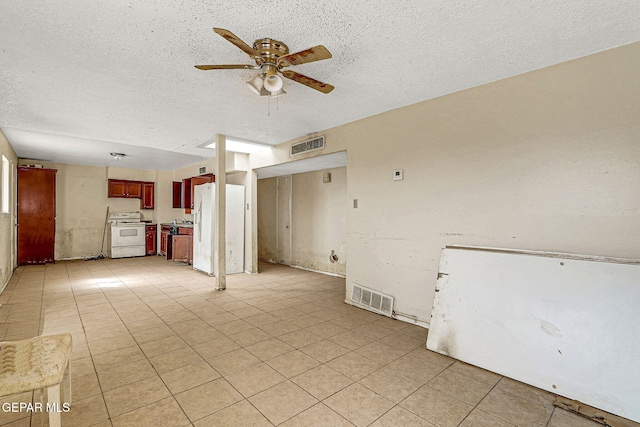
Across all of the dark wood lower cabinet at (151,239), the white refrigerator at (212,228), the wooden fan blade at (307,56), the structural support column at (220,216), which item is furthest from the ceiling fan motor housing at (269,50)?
the dark wood lower cabinet at (151,239)

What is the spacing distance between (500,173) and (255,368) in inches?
111

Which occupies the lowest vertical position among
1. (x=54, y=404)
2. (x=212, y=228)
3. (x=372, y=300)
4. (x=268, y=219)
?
(x=372, y=300)

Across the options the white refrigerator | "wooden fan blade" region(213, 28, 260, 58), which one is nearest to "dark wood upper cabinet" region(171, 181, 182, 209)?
the white refrigerator

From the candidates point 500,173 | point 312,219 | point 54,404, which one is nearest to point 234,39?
point 54,404

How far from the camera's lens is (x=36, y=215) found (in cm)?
699

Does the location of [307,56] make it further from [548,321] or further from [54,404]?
[548,321]

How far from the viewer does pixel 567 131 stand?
246 centimetres

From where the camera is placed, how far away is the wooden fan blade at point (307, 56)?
2.00m

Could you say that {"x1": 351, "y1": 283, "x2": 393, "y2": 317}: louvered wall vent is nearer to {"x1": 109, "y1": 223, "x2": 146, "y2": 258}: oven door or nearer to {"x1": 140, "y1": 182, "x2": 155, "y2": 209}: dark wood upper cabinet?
{"x1": 109, "y1": 223, "x2": 146, "y2": 258}: oven door

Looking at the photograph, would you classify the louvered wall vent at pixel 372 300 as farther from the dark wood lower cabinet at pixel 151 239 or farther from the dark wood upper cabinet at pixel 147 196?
the dark wood upper cabinet at pixel 147 196

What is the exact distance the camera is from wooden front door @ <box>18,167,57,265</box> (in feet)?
22.4

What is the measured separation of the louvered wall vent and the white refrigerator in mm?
3046

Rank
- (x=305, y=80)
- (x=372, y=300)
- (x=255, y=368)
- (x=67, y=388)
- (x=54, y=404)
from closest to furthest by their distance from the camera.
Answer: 1. (x=54, y=404)
2. (x=67, y=388)
3. (x=255, y=368)
4. (x=305, y=80)
5. (x=372, y=300)

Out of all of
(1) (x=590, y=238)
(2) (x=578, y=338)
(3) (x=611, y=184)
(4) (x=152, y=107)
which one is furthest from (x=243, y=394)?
(4) (x=152, y=107)
